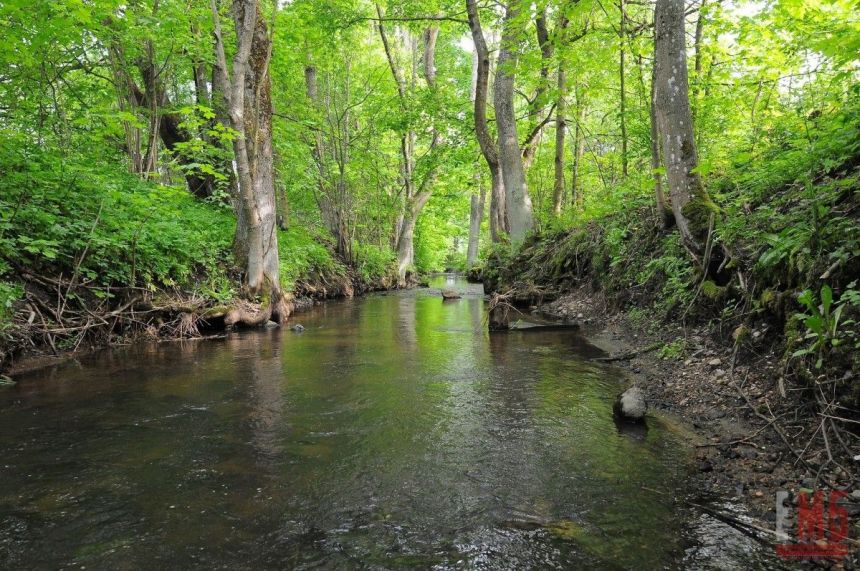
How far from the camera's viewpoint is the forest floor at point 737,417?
2551 mm

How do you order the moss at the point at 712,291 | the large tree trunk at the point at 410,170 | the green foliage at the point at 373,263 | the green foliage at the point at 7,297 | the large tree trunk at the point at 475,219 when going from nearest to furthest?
1. the moss at the point at 712,291
2. the green foliage at the point at 7,297
3. the large tree trunk at the point at 410,170
4. the green foliage at the point at 373,263
5. the large tree trunk at the point at 475,219

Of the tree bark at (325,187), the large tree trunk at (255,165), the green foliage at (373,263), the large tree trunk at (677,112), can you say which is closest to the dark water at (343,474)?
the large tree trunk at (677,112)

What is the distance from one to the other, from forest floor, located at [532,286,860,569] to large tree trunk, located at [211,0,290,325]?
7373 mm

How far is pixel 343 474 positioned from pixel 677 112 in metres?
6.17

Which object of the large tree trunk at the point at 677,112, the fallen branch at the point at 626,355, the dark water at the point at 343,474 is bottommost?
the dark water at the point at 343,474

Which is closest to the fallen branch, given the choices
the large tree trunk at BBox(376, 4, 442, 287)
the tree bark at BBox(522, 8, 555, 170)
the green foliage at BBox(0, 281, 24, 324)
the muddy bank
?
the muddy bank

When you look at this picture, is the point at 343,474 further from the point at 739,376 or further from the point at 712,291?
the point at 712,291

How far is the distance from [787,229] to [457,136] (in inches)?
515

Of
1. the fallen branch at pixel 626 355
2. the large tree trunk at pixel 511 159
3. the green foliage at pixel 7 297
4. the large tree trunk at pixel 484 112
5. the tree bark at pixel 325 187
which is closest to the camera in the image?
the green foliage at pixel 7 297

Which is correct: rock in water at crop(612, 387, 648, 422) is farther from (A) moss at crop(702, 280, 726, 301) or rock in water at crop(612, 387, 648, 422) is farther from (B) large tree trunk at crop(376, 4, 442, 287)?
(B) large tree trunk at crop(376, 4, 442, 287)

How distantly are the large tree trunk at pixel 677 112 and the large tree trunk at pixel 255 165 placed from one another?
7.25 metres

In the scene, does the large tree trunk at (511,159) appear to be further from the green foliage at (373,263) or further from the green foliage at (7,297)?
the green foliage at (7,297)

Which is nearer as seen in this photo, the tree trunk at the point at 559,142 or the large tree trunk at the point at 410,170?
the tree trunk at the point at 559,142

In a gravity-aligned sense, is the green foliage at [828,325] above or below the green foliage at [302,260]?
below
